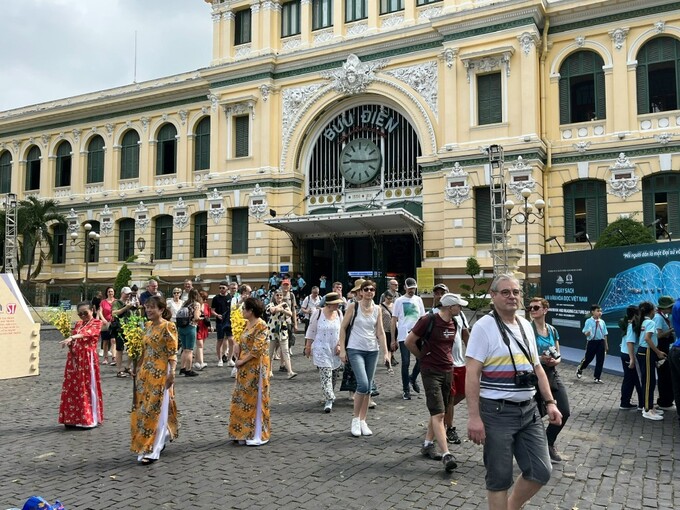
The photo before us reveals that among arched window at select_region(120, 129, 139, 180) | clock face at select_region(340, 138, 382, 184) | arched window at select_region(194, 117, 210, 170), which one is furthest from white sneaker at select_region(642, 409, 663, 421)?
arched window at select_region(120, 129, 139, 180)

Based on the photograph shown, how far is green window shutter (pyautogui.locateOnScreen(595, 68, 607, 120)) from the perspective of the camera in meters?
22.7

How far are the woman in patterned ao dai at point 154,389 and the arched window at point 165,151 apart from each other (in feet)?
91.7

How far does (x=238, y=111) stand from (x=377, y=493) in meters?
26.0

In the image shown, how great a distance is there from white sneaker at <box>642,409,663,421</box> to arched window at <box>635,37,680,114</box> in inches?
665

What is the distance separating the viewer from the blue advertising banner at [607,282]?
12703mm

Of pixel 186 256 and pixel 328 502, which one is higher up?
pixel 186 256

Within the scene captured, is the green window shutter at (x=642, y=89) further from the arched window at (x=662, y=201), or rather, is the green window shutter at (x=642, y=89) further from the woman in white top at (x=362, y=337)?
the woman in white top at (x=362, y=337)

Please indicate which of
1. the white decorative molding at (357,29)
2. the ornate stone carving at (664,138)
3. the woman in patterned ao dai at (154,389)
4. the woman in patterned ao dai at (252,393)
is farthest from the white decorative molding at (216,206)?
the woman in patterned ao dai at (154,389)

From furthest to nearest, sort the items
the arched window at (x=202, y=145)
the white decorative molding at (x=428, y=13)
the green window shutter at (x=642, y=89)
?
the arched window at (x=202, y=145), the white decorative molding at (x=428, y=13), the green window shutter at (x=642, y=89)

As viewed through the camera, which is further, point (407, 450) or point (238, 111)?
point (238, 111)

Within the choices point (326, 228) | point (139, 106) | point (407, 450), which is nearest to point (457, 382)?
point (407, 450)

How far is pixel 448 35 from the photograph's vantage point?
78.3 ft

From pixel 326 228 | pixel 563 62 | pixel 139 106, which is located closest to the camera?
pixel 563 62

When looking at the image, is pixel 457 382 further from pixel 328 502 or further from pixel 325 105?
pixel 325 105
